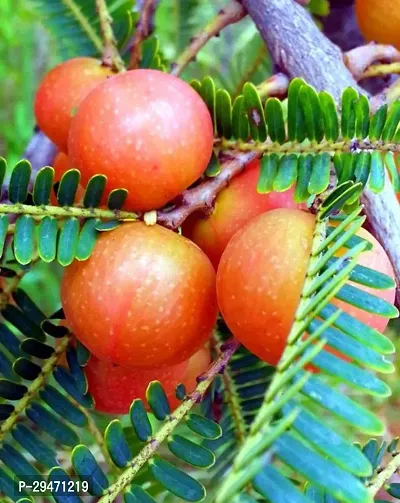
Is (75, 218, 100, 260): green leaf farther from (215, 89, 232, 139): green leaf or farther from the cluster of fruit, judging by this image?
(215, 89, 232, 139): green leaf

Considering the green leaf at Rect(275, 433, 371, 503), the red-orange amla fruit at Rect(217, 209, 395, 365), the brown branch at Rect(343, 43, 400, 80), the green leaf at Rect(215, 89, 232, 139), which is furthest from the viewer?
the brown branch at Rect(343, 43, 400, 80)

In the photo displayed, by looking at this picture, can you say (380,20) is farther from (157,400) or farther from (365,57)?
(157,400)

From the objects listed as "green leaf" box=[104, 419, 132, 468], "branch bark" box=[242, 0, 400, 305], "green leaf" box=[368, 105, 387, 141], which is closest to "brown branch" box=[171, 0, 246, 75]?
"branch bark" box=[242, 0, 400, 305]

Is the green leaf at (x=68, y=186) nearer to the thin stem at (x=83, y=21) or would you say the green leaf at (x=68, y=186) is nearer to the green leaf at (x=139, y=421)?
the green leaf at (x=139, y=421)

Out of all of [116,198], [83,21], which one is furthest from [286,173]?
[83,21]

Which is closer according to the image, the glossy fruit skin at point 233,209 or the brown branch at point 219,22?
the glossy fruit skin at point 233,209

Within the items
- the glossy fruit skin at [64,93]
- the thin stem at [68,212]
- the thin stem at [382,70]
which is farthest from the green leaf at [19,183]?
the thin stem at [382,70]

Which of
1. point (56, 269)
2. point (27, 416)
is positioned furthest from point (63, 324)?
point (56, 269)
